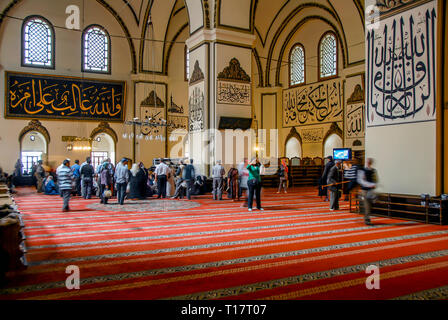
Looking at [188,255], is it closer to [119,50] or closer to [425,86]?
[425,86]

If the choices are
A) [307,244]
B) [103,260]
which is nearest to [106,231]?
[103,260]

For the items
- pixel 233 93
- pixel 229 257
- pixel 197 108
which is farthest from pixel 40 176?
pixel 229 257

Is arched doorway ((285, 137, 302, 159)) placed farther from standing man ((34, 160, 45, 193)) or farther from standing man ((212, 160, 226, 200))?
standing man ((34, 160, 45, 193))

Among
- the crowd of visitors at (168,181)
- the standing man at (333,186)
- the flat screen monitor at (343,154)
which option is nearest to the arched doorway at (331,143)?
the flat screen monitor at (343,154)

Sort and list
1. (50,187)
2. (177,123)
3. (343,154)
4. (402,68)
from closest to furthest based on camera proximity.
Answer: (402,68) → (50,187) → (343,154) → (177,123)

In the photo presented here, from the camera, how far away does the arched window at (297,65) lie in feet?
48.6

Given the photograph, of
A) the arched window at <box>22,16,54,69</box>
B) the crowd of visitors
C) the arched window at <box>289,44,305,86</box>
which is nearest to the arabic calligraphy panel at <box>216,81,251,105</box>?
the crowd of visitors

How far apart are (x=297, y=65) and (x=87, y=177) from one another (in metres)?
10.00

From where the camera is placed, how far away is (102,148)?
1402cm

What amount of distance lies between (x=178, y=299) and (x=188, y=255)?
109 centimetres

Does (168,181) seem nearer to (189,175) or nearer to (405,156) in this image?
(189,175)

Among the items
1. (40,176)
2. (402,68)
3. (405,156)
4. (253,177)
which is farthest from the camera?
(40,176)

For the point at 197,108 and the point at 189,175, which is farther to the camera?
the point at 197,108
